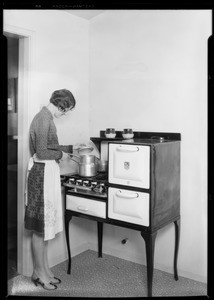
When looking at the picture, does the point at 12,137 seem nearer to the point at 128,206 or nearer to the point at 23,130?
the point at 23,130

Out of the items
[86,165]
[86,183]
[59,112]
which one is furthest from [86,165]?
[59,112]

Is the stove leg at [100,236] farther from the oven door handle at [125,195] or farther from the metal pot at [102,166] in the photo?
the oven door handle at [125,195]

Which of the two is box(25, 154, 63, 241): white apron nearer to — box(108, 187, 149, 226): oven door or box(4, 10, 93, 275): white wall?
box(4, 10, 93, 275): white wall

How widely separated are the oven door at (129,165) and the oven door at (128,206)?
56mm

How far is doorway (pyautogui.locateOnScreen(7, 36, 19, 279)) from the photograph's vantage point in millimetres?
1901

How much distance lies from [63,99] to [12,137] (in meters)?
0.38

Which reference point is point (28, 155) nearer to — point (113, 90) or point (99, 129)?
point (99, 129)

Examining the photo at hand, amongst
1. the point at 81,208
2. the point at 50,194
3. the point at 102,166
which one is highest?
the point at 102,166

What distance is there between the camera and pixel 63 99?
6.57ft

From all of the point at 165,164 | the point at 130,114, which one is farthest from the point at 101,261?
the point at 130,114

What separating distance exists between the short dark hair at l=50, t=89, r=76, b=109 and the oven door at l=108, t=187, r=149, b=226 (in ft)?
1.88

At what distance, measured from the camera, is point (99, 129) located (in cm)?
228
